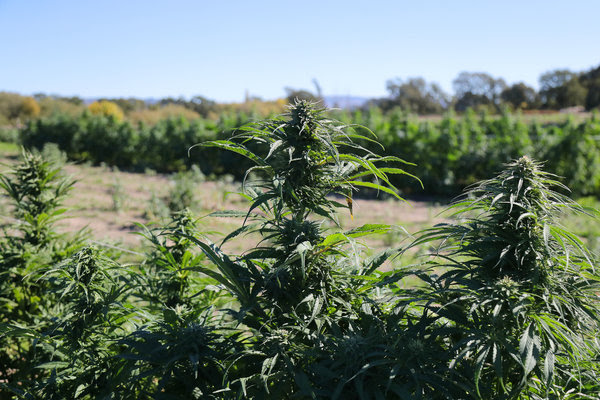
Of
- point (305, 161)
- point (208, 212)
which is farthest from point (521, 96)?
point (305, 161)

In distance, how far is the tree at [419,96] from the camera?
39500mm

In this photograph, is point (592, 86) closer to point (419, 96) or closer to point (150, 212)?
point (419, 96)

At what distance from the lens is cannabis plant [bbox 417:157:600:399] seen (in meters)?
1.22

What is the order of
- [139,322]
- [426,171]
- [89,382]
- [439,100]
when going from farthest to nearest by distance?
[439,100], [426,171], [139,322], [89,382]

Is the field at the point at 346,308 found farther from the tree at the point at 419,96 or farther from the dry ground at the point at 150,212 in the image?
the tree at the point at 419,96

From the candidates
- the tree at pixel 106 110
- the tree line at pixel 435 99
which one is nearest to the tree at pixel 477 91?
the tree line at pixel 435 99

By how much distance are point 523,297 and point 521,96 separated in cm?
4579

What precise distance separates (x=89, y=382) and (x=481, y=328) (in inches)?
60.5

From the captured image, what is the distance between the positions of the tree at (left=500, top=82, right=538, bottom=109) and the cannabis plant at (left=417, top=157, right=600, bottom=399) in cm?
4346

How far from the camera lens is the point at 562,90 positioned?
38.5 m

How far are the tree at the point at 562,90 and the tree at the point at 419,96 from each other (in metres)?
8.53

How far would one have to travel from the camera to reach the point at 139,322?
2076 millimetres

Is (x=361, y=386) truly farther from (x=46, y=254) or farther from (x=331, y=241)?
(x=46, y=254)

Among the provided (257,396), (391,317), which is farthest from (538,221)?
(257,396)
